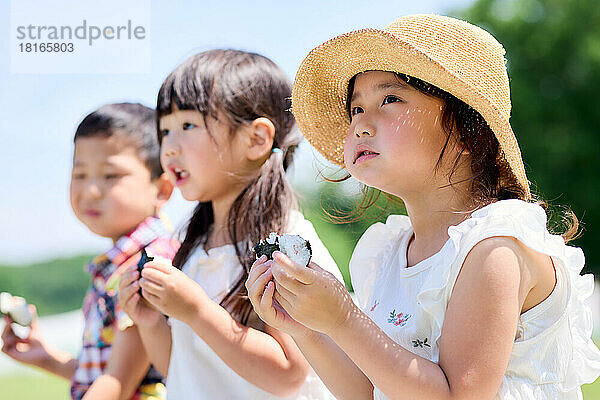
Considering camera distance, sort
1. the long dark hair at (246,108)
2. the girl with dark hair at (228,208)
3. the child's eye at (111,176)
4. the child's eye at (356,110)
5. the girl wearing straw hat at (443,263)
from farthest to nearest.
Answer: the child's eye at (111,176) → the long dark hair at (246,108) → the girl with dark hair at (228,208) → the child's eye at (356,110) → the girl wearing straw hat at (443,263)

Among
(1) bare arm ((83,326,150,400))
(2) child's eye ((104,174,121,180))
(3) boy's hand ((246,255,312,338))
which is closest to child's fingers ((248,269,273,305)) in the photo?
(3) boy's hand ((246,255,312,338))

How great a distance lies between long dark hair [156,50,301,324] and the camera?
1.96m

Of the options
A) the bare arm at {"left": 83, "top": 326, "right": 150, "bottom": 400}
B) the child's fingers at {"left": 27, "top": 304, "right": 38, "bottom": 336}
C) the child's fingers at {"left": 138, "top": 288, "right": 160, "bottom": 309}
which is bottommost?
the child's fingers at {"left": 27, "top": 304, "right": 38, "bottom": 336}

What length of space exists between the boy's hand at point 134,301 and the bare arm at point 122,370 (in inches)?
9.1

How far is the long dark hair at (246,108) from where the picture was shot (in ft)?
6.44

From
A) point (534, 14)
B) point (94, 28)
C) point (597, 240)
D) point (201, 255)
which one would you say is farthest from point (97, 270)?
point (534, 14)

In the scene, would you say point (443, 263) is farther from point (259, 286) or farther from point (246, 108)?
point (246, 108)

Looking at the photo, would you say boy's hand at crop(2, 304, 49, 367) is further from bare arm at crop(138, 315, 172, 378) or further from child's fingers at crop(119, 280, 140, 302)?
child's fingers at crop(119, 280, 140, 302)

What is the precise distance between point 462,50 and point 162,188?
1.36 m

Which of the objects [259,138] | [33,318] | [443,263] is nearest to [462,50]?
[443,263]

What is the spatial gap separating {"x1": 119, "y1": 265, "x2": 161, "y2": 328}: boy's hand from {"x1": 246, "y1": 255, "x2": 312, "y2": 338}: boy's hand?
23.3 inches

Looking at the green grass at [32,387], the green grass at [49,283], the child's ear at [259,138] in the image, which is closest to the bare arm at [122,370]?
the child's ear at [259,138]

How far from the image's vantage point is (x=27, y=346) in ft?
8.17

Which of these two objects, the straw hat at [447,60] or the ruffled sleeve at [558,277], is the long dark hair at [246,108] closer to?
the straw hat at [447,60]
